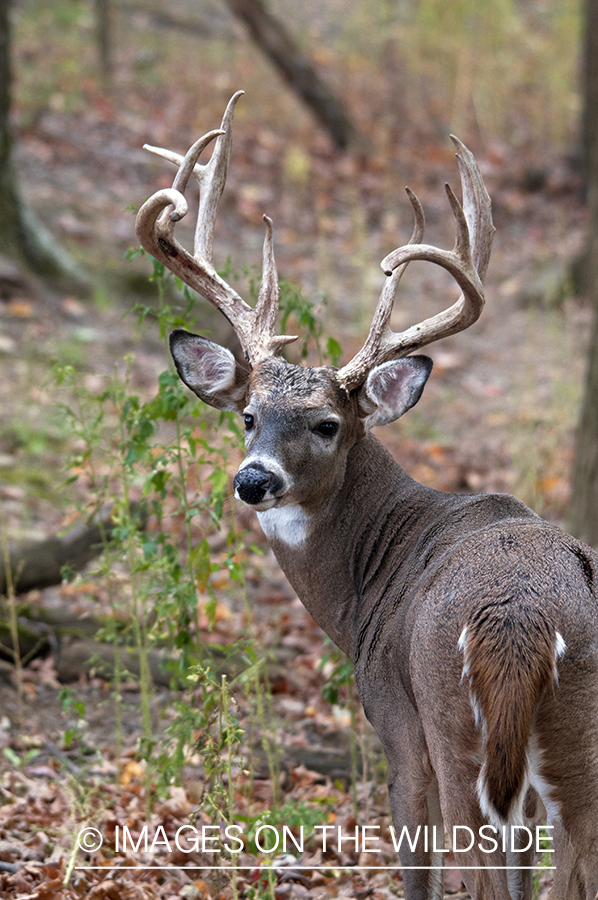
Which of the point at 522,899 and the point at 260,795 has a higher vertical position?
the point at 260,795

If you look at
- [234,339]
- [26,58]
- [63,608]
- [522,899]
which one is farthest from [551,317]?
[26,58]

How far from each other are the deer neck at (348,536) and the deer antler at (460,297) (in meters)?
0.35

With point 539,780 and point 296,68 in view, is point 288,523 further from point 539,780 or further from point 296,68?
point 296,68

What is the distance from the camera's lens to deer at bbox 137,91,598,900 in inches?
113

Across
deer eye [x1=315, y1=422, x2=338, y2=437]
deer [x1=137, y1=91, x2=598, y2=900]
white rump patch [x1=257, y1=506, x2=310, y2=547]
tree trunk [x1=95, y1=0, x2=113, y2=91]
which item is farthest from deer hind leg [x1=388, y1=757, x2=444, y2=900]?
tree trunk [x1=95, y1=0, x2=113, y2=91]

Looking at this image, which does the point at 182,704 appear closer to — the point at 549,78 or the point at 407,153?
the point at 407,153

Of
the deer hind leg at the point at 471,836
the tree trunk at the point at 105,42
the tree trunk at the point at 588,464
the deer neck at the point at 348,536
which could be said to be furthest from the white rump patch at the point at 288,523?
the tree trunk at the point at 105,42

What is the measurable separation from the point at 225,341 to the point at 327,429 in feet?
13.2

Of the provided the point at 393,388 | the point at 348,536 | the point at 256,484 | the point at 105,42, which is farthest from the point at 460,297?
the point at 105,42

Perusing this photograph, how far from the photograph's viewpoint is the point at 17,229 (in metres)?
9.64

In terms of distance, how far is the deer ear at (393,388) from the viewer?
3951mm

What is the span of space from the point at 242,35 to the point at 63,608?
15904 mm

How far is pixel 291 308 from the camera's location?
4371 mm

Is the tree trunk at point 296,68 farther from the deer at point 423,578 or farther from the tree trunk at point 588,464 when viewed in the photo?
the deer at point 423,578
